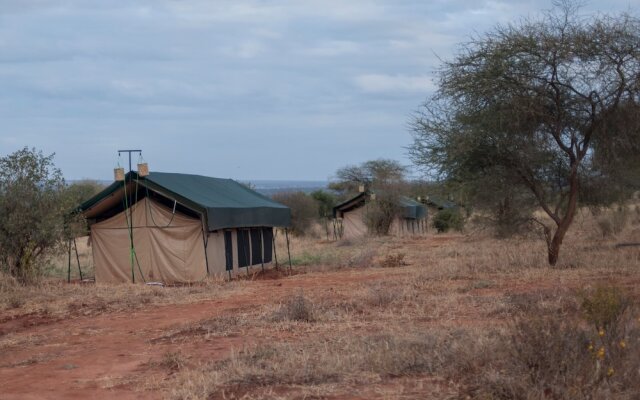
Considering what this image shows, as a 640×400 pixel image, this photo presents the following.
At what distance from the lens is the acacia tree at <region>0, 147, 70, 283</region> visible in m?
18.1

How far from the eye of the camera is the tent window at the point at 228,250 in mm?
23433

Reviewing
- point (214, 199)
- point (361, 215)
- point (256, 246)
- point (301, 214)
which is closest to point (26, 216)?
point (214, 199)

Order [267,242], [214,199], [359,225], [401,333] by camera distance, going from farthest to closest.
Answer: [359,225] < [267,242] < [214,199] < [401,333]

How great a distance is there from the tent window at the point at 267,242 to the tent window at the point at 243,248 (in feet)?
5.95

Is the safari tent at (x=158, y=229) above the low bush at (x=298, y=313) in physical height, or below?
above

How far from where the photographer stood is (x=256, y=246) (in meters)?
26.5

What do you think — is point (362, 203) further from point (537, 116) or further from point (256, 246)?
point (537, 116)

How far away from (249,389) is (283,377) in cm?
40

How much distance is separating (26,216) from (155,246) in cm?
457

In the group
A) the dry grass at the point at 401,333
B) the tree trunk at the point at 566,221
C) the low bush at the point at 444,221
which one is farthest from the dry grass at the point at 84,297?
the low bush at the point at 444,221

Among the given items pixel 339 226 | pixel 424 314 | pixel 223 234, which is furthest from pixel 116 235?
pixel 339 226

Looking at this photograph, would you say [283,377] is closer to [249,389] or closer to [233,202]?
[249,389]

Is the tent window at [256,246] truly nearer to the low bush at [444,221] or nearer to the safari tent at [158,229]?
the safari tent at [158,229]

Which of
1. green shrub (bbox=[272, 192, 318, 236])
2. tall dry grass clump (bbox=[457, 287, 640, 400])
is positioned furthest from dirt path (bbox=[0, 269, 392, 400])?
green shrub (bbox=[272, 192, 318, 236])
